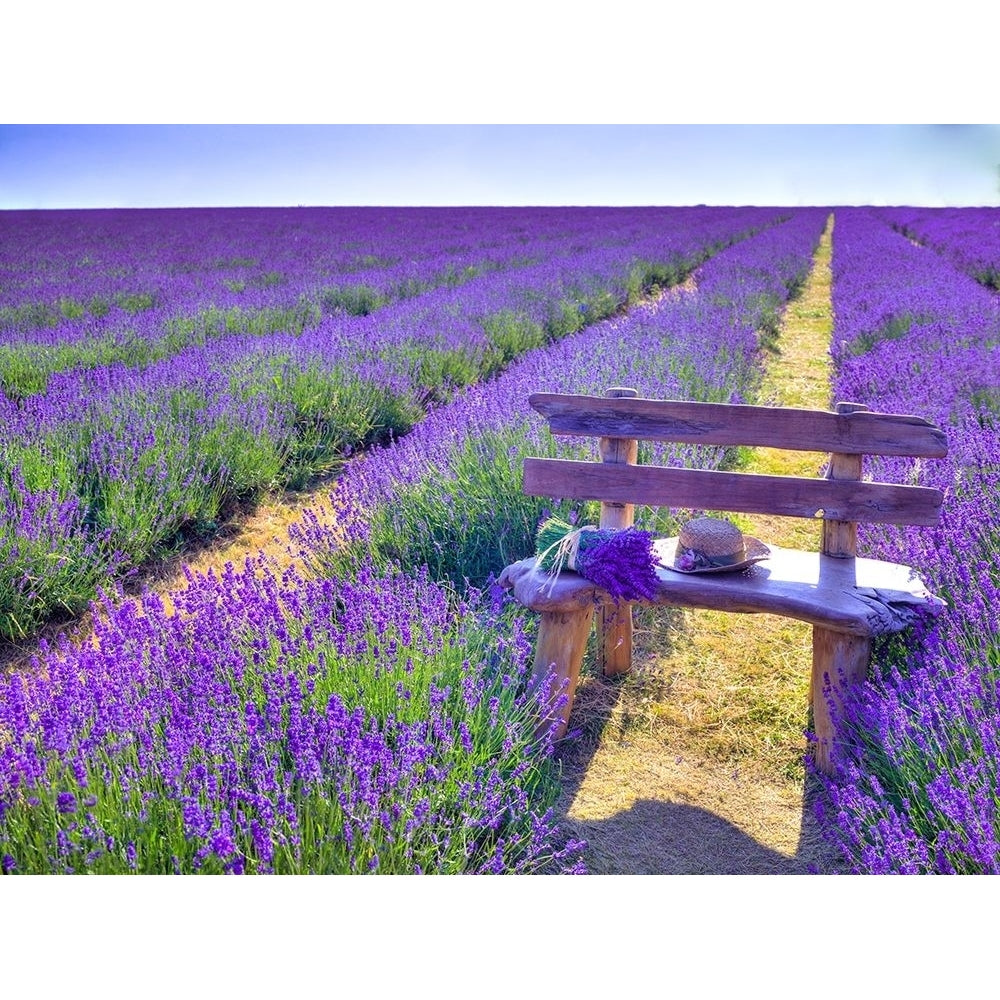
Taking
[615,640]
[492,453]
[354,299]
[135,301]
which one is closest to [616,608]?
[615,640]

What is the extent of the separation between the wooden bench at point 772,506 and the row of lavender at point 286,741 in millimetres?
202

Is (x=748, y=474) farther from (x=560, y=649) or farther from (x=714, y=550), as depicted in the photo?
(x=560, y=649)

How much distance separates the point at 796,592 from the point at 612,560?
0.51 metres

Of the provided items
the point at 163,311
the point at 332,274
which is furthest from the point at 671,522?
the point at 332,274

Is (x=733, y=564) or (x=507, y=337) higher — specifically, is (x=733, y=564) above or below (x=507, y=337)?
below

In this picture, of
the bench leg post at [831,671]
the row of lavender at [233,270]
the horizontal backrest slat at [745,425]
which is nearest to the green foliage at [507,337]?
the row of lavender at [233,270]

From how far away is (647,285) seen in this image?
12570 mm

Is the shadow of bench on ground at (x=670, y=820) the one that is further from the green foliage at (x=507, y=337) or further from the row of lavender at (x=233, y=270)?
the green foliage at (x=507, y=337)

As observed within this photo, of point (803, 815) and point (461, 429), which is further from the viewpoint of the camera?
point (461, 429)

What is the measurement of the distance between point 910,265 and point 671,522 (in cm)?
952

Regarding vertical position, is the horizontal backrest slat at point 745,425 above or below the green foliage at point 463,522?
above

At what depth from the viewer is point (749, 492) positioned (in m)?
2.48

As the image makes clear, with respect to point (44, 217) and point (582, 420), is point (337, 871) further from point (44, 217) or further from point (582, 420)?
point (44, 217)

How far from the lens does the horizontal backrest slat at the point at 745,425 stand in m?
2.39
